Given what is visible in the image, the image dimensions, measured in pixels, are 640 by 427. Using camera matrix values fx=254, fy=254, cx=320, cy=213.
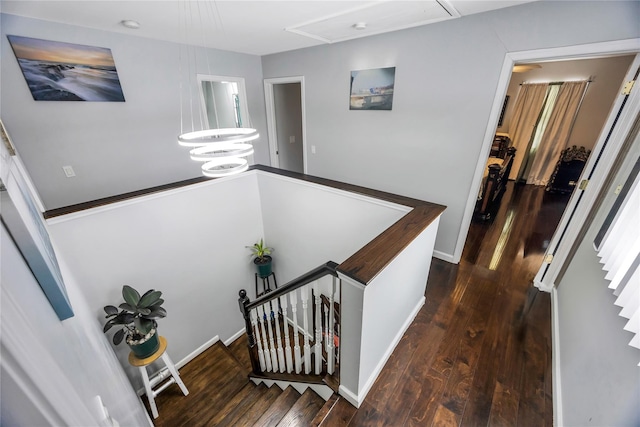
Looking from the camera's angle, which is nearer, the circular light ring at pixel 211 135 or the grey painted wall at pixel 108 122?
the circular light ring at pixel 211 135

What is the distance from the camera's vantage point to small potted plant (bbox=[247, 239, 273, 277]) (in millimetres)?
3201

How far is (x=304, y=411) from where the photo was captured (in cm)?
153

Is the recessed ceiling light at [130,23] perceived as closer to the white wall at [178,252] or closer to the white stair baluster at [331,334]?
the white wall at [178,252]

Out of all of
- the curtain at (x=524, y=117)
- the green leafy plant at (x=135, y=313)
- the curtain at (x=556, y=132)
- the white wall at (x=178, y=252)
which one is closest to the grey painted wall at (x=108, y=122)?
the white wall at (x=178, y=252)

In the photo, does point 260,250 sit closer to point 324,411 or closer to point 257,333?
point 257,333

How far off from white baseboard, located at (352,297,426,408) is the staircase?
0.10 metres

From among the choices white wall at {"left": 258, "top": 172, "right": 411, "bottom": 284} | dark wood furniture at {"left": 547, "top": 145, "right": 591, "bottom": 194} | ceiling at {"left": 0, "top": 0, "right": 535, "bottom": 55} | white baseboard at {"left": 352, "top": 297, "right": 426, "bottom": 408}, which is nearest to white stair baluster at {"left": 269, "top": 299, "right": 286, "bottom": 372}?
white baseboard at {"left": 352, "top": 297, "right": 426, "bottom": 408}

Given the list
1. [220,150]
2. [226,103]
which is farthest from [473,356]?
[226,103]

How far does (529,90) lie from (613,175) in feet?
14.3

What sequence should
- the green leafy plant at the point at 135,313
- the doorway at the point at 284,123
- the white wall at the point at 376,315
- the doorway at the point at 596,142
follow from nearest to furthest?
the white wall at the point at 376,315
the doorway at the point at 596,142
the green leafy plant at the point at 135,313
the doorway at the point at 284,123

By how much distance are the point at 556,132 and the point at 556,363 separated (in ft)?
16.6

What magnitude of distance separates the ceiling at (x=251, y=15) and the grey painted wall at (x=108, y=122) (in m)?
0.19

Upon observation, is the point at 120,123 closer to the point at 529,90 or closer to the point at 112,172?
the point at 112,172

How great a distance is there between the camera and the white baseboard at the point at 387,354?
4.85ft
